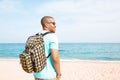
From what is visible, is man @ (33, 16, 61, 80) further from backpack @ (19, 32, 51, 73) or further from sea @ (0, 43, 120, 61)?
sea @ (0, 43, 120, 61)

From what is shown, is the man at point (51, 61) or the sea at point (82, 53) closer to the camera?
the man at point (51, 61)

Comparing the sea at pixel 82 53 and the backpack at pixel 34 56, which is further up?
the backpack at pixel 34 56

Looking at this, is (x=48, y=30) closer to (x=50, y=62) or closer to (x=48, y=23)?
(x=48, y=23)

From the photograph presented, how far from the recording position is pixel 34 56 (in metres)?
3.26

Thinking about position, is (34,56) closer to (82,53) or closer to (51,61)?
(51,61)

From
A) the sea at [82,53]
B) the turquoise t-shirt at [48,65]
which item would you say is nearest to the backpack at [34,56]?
the turquoise t-shirt at [48,65]

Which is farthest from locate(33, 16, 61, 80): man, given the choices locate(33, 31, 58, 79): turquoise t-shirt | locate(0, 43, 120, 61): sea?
locate(0, 43, 120, 61): sea

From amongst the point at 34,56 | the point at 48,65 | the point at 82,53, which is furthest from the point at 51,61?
the point at 82,53

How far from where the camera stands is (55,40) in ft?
11.0

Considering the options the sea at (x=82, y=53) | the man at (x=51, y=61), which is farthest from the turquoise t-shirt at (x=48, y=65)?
the sea at (x=82, y=53)

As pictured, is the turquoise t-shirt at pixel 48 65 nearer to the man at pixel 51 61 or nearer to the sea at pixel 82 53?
the man at pixel 51 61

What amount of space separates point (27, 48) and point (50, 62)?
0.32 meters

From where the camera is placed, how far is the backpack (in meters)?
3.26

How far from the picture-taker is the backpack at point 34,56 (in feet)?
10.7
